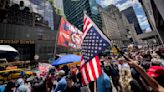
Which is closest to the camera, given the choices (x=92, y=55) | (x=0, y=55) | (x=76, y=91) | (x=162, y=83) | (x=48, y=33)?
(x=162, y=83)

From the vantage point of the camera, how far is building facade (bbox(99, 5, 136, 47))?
142 m

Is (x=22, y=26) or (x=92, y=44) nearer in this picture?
(x=92, y=44)

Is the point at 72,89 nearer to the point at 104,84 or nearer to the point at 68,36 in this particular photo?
the point at 104,84

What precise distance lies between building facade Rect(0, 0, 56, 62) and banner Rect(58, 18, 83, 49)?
36695mm

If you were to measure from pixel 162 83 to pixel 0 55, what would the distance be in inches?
325

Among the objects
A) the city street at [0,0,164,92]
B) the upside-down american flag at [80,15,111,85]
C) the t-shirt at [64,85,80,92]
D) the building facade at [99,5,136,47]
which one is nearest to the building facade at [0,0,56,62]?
the city street at [0,0,164,92]

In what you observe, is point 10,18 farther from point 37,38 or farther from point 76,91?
point 76,91

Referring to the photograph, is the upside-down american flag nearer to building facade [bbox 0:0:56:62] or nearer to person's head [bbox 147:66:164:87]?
person's head [bbox 147:66:164:87]

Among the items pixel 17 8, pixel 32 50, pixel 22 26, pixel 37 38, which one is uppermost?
pixel 17 8

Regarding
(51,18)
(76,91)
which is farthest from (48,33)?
(76,91)

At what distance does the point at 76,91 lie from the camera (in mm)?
4879

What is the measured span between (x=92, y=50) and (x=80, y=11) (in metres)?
163

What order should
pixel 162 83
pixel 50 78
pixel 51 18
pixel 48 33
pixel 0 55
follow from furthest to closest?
pixel 51 18
pixel 48 33
pixel 0 55
pixel 50 78
pixel 162 83

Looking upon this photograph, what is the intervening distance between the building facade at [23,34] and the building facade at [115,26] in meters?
87.0
